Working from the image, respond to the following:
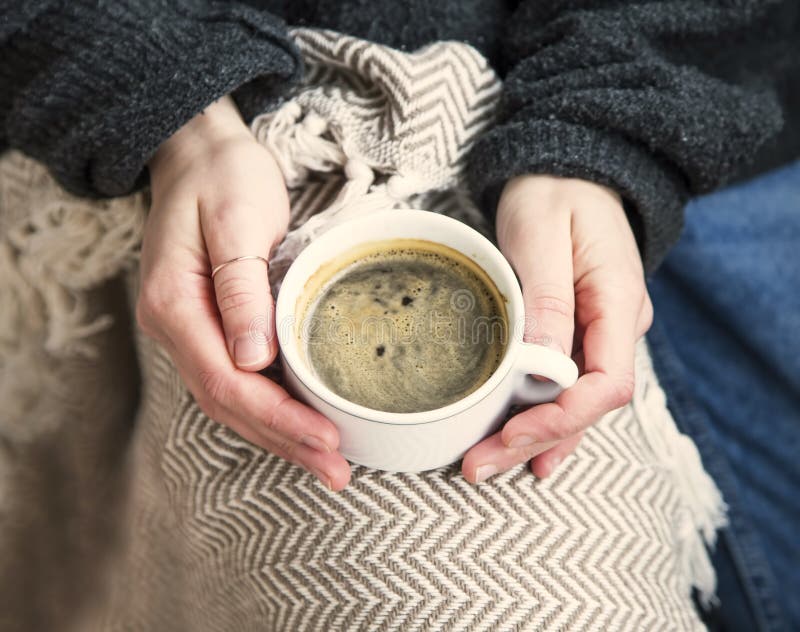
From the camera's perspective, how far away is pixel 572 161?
601mm

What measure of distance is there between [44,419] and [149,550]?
275 mm

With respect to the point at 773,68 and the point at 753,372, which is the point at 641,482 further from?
the point at 773,68

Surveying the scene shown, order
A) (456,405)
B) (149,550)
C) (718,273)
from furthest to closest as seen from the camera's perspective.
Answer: (718,273) < (149,550) < (456,405)

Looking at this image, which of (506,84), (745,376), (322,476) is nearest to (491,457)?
(322,476)

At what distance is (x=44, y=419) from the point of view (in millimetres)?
918

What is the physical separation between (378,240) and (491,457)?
0.59ft

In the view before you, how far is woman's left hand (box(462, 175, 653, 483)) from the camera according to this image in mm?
522

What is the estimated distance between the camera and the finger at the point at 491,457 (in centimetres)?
52

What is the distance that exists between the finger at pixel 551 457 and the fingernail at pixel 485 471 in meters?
0.05

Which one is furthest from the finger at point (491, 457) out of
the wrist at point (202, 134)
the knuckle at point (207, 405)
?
the wrist at point (202, 134)

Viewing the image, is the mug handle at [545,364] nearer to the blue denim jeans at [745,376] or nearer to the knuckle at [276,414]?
the knuckle at [276,414]

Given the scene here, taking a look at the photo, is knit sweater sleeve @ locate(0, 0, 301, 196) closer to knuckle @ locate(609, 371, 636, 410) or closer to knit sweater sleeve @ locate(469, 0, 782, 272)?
knit sweater sleeve @ locate(469, 0, 782, 272)

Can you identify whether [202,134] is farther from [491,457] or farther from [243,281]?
[491,457]

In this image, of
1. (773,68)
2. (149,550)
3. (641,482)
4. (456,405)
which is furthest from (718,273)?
(149,550)
